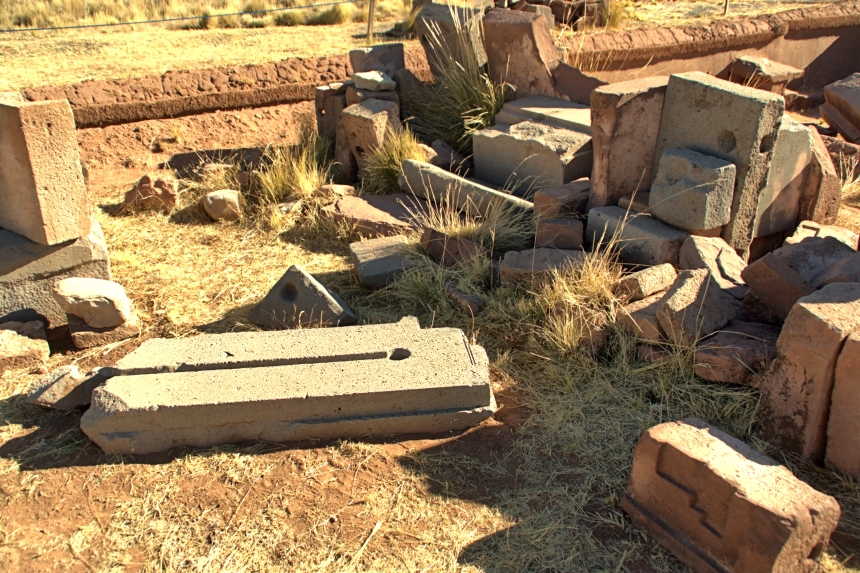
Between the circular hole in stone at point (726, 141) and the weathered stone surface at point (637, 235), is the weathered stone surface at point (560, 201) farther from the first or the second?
the circular hole in stone at point (726, 141)

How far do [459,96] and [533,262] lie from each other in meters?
3.31

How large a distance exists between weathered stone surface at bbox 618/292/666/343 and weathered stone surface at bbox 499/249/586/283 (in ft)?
1.82

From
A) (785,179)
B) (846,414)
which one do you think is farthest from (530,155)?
(846,414)

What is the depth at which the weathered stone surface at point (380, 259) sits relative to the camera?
5414mm

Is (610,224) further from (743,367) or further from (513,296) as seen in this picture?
(743,367)

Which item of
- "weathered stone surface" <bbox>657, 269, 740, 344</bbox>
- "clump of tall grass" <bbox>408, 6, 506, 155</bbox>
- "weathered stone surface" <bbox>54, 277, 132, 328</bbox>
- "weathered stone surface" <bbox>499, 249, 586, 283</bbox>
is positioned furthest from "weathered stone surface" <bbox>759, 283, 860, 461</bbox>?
"clump of tall grass" <bbox>408, 6, 506, 155</bbox>

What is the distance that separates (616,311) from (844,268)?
1.25m

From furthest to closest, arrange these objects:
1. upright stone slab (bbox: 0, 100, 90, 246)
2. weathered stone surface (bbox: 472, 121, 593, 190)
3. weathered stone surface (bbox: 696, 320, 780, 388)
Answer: weathered stone surface (bbox: 472, 121, 593, 190), upright stone slab (bbox: 0, 100, 90, 246), weathered stone surface (bbox: 696, 320, 780, 388)

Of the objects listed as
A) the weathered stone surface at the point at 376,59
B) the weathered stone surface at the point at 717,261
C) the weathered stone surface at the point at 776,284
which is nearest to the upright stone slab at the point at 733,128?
the weathered stone surface at the point at 717,261

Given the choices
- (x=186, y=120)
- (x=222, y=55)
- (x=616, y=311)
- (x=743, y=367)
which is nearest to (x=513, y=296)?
(x=616, y=311)

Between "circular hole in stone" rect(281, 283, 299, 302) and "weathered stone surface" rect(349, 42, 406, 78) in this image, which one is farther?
"weathered stone surface" rect(349, 42, 406, 78)

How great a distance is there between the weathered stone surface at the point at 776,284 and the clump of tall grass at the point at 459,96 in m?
3.76

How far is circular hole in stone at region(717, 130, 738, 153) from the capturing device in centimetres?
477

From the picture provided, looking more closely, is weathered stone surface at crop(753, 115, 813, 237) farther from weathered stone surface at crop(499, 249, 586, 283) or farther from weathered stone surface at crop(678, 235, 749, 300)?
weathered stone surface at crop(499, 249, 586, 283)
